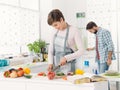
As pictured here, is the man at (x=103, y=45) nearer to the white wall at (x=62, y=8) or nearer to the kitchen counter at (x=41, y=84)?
the white wall at (x=62, y=8)

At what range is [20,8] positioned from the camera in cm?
556

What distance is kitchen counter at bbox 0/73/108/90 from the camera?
212 centimetres

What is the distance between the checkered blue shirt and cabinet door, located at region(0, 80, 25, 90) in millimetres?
2185

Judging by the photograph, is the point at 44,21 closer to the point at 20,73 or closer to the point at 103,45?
the point at 103,45

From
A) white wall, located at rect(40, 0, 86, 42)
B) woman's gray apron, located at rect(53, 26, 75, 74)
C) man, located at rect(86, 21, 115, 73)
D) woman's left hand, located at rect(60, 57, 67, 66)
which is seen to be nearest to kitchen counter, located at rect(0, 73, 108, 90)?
woman's left hand, located at rect(60, 57, 67, 66)

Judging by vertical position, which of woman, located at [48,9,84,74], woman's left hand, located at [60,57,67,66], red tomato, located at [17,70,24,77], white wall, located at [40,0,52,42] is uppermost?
white wall, located at [40,0,52,42]

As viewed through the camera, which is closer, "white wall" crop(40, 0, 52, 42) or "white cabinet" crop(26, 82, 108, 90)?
"white cabinet" crop(26, 82, 108, 90)

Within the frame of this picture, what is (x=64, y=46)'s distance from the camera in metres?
2.91

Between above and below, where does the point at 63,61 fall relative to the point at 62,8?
below

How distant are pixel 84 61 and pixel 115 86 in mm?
1897

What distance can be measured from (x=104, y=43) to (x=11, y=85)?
7.43 ft

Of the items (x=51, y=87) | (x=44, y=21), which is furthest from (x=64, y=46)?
(x=44, y=21)

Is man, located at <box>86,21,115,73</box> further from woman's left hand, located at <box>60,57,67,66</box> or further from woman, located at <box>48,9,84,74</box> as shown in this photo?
woman's left hand, located at <box>60,57,67,66</box>

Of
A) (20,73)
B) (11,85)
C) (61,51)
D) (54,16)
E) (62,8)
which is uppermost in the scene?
(62,8)
